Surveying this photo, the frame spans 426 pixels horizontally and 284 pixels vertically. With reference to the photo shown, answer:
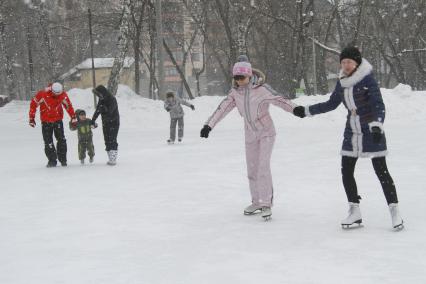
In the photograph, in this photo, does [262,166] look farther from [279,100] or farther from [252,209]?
[279,100]

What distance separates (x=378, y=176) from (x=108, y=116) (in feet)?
21.9

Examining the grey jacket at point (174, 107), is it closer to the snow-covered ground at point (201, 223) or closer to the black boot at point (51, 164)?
the snow-covered ground at point (201, 223)

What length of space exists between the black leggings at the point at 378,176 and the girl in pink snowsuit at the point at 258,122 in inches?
35.1

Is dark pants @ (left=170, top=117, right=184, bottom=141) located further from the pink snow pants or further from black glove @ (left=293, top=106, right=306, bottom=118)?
black glove @ (left=293, top=106, right=306, bottom=118)

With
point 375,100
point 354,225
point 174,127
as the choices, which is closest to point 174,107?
point 174,127

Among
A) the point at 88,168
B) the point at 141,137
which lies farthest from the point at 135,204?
the point at 141,137

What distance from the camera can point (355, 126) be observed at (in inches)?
201

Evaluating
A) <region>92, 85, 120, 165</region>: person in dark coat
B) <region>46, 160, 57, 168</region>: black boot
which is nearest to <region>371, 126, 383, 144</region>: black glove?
<region>92, 85, 120, 165</region>: person in dark coat

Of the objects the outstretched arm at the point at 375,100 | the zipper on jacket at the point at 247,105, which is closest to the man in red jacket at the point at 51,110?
the zipper on jacket at the point at 247,105

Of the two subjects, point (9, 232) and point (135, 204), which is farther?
point (135, 204)

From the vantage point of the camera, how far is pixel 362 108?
5.07 meters

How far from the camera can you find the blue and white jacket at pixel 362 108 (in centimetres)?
499

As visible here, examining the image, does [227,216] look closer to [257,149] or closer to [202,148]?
[257,149]

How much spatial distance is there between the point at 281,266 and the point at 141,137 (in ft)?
45.6
